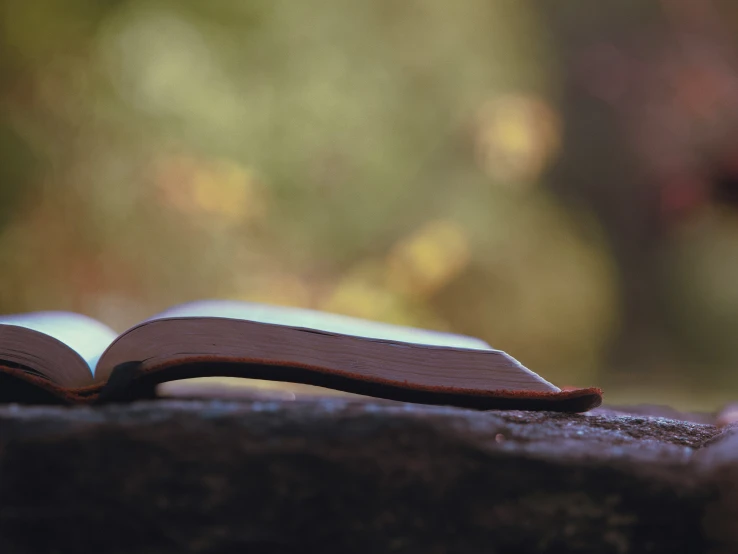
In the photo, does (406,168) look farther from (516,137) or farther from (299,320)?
(299,320)

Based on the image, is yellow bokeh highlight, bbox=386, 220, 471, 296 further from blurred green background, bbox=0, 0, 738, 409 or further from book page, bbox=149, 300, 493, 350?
book page, bbox=149, 300, 493, 350

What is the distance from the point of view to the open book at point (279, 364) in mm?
555

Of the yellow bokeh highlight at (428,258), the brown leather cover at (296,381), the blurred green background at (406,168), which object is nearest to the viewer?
the brown leather cover at (296,381)

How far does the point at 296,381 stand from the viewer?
0.57 meters

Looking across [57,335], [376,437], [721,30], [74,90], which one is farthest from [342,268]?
[376,437]

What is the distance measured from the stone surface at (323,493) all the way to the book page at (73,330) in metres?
0.18

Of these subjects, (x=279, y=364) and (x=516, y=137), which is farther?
(x=516, y=137)

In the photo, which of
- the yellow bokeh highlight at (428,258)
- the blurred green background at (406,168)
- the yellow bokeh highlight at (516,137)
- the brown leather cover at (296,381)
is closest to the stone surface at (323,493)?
the brown leather cover at (296,381)

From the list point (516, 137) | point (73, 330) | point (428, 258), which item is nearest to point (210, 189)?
point (428, 258)

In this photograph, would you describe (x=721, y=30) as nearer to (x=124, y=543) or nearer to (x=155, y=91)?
(x=155, y=91)

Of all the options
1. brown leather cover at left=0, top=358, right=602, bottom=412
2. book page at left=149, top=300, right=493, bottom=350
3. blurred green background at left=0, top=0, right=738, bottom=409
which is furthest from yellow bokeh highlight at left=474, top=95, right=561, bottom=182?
brown leather cover at left=0, top=358, right=602, bottom=412

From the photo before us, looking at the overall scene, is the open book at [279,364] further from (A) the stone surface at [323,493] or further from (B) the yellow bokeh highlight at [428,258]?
(B) the yellow bokeh highlight at [428,258]

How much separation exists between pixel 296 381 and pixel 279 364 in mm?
26

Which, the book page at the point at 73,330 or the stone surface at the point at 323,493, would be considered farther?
the book page at the point at 73,330
